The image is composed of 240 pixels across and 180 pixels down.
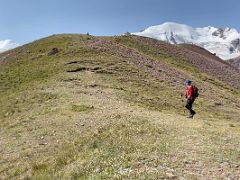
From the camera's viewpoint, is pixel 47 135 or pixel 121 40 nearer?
pixel 47 135

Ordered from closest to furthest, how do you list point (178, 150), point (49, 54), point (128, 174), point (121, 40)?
1. point (128, 174)
2. point (178, 150)
3. point (49, 54)
4. point (121, 40)

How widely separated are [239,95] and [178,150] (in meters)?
42.9

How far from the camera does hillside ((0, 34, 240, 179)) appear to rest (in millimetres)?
18531

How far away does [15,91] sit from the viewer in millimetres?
46531

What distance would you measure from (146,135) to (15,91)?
27.4 meters

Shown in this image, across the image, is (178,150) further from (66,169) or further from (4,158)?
(4,158)

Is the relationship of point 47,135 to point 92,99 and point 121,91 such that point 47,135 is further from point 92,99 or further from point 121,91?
point 121,91

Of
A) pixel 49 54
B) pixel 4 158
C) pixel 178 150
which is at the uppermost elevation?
pixel 49 54

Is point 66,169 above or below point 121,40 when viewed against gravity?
below

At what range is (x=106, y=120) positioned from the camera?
1074 inches

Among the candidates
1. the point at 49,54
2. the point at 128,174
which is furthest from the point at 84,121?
the point at 49,54

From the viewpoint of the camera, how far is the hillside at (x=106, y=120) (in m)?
18.5

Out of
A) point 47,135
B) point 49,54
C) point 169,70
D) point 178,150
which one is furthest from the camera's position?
point 49,54

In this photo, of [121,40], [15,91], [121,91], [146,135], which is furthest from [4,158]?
[121,40]
